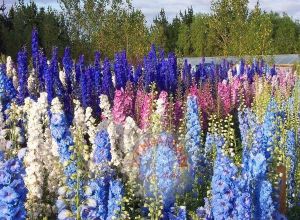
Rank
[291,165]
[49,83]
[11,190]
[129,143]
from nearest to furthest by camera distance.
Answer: [11,190]
[129,143]
[291,165]
[49,83]

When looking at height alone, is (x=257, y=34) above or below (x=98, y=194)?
above

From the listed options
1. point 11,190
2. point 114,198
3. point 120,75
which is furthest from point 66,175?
point 120,75

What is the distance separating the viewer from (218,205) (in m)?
3.55

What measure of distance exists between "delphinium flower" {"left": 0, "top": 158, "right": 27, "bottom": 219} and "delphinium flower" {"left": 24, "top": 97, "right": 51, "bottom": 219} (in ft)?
3.88

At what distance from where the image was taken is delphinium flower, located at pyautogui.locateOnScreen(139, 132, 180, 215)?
3967 millimetres

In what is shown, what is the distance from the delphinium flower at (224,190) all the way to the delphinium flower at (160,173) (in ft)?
1.40

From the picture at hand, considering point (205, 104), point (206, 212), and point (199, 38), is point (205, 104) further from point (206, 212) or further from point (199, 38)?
point (199, 38)

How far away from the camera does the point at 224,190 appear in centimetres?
352

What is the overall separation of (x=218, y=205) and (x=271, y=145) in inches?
65.6

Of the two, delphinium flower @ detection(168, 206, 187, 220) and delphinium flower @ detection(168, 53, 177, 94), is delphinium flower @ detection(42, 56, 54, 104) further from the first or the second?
delphinium flower @ detection(168, 206, 187, 220)

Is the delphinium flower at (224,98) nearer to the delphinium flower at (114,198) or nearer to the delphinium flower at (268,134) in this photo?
the delphinium flower at (268,134)

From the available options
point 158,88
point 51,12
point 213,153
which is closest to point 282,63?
point 51,12

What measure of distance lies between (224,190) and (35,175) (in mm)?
1911

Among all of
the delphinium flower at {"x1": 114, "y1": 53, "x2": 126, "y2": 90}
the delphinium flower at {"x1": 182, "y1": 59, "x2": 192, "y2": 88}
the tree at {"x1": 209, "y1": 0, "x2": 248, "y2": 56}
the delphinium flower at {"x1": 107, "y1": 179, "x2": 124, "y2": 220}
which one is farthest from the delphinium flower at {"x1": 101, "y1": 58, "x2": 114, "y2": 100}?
the tree at {"x1": 209, "y1": 0, "x2": 248, "y2": 56}
